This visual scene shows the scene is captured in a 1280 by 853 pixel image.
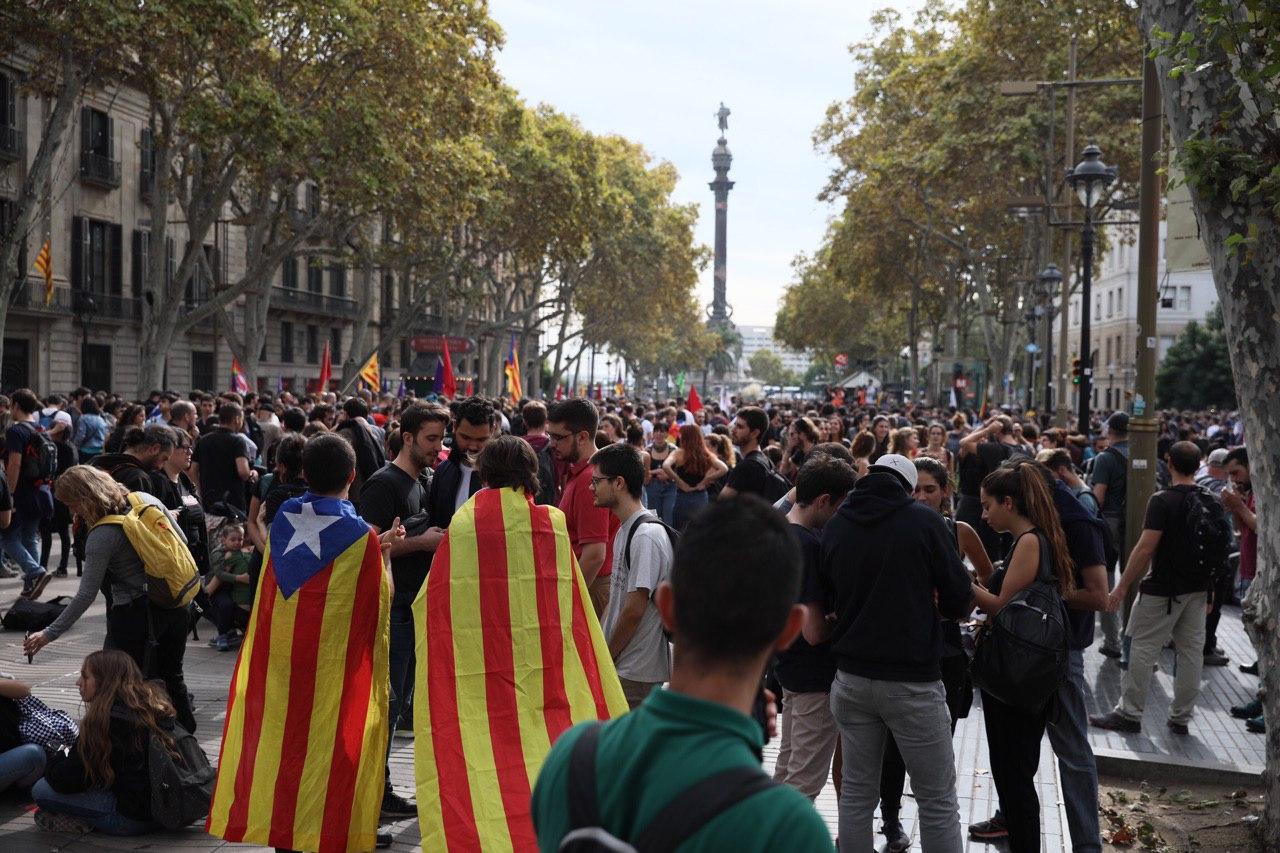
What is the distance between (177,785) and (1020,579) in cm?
357

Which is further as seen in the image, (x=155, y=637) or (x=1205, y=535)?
(x=1205, y=535)

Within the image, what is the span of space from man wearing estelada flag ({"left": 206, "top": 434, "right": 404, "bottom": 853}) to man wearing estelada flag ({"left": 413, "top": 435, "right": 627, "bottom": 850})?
28cm

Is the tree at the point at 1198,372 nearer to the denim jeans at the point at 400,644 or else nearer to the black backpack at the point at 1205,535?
the black backpack at the point at 1205,535

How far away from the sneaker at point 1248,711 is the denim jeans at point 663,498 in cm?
465

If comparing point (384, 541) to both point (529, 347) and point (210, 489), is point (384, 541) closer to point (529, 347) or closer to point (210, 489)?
point (210, 489)

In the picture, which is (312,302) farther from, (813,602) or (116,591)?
(813,602)

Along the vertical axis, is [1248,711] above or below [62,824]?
below

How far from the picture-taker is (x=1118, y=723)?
779 centimetres

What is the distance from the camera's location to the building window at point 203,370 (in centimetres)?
3900

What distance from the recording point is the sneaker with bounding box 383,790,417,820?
5.76 metres

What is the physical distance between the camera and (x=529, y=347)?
8588cm

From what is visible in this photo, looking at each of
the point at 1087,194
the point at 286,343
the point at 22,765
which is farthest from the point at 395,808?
the point at 286,343

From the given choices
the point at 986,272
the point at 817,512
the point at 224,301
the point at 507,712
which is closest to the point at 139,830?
the point at 507,712

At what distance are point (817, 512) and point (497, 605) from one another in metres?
1.35
